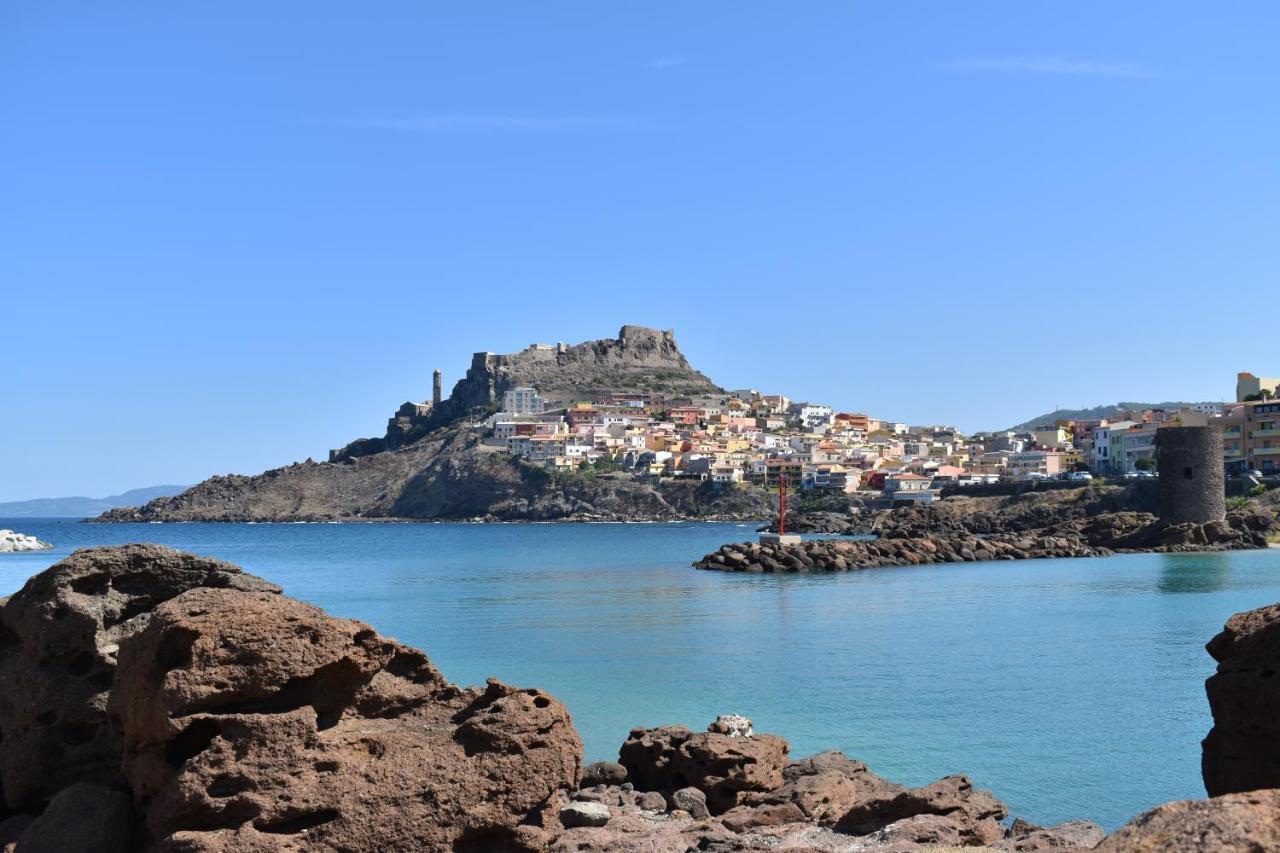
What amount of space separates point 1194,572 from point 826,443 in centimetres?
10023

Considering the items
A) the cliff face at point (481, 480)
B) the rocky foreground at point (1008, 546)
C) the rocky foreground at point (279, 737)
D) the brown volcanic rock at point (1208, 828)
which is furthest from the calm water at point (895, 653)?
the cliff face at point (481, 480)

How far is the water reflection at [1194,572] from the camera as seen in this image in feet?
116

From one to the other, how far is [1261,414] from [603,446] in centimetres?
7585

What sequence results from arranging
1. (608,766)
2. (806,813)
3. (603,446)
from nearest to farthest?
1. (806,813)
2. (608,766)
3. (603,446)

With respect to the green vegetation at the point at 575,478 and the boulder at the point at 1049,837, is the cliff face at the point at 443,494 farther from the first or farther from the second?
the boulder at the point at 1049,837

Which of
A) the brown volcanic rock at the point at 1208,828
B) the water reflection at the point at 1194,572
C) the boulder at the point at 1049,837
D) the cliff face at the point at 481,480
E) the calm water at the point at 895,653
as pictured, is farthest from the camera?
the cliff face at the point at 481,480

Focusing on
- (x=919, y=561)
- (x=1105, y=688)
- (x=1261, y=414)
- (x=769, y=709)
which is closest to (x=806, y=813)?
(x=769, y=709)

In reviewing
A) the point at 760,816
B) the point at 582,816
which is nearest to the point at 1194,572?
the point at 760,816

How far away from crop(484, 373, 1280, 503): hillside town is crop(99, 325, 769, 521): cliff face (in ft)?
12.7

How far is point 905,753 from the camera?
13.2m

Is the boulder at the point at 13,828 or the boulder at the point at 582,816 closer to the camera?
the boulder at the point at 13,828

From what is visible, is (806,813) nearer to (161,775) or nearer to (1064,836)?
(1064,836)

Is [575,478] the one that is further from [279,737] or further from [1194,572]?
[279,737]

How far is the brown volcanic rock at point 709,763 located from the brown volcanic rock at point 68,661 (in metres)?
4.11
